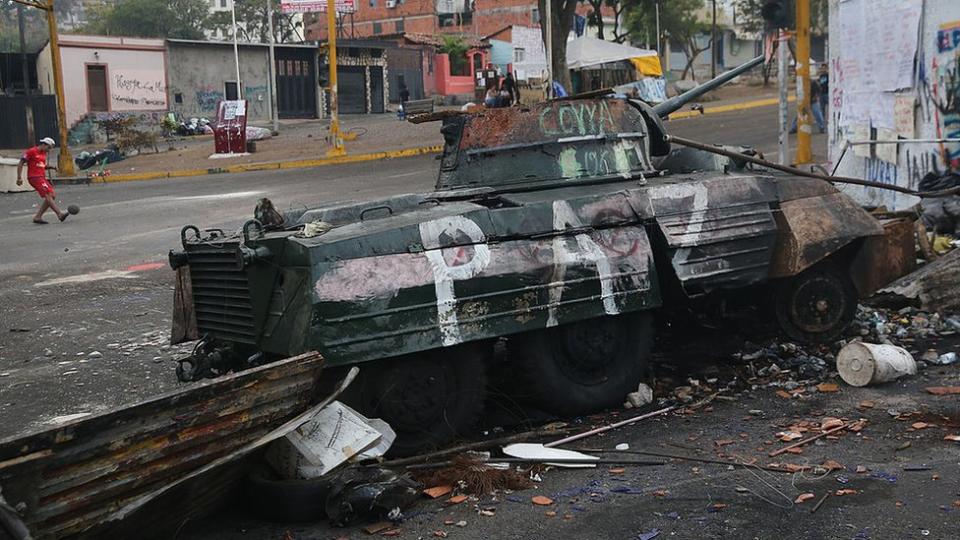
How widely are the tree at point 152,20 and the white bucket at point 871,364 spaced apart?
6551cm

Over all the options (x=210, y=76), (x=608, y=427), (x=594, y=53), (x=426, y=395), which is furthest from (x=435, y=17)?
(x=426, y=395)

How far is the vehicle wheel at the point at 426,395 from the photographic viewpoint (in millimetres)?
5609

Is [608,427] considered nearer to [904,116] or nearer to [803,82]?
[904,116]

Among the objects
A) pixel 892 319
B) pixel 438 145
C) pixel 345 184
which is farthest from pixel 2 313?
pixel 438 145

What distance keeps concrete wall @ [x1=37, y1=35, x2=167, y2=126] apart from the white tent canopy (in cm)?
1703

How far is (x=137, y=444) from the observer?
4301 mm

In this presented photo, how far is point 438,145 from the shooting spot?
1051 inches

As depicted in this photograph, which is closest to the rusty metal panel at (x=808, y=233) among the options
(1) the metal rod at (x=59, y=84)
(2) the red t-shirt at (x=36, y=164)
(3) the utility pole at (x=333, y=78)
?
(2) the red t-shirt at (x=36, y=164)

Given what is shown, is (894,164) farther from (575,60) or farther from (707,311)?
(575,60)

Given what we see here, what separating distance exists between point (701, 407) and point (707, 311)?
1.51 metres

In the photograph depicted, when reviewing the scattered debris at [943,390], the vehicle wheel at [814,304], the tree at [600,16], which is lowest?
the scattered debris at [943,390]

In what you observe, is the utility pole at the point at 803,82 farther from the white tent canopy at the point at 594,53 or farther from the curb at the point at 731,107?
the white tent canopy at the point at 594,53

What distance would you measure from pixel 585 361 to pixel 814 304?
224cm

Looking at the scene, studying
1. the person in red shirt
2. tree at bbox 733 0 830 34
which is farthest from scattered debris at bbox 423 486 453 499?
tree at bbox 733 0 830 34
